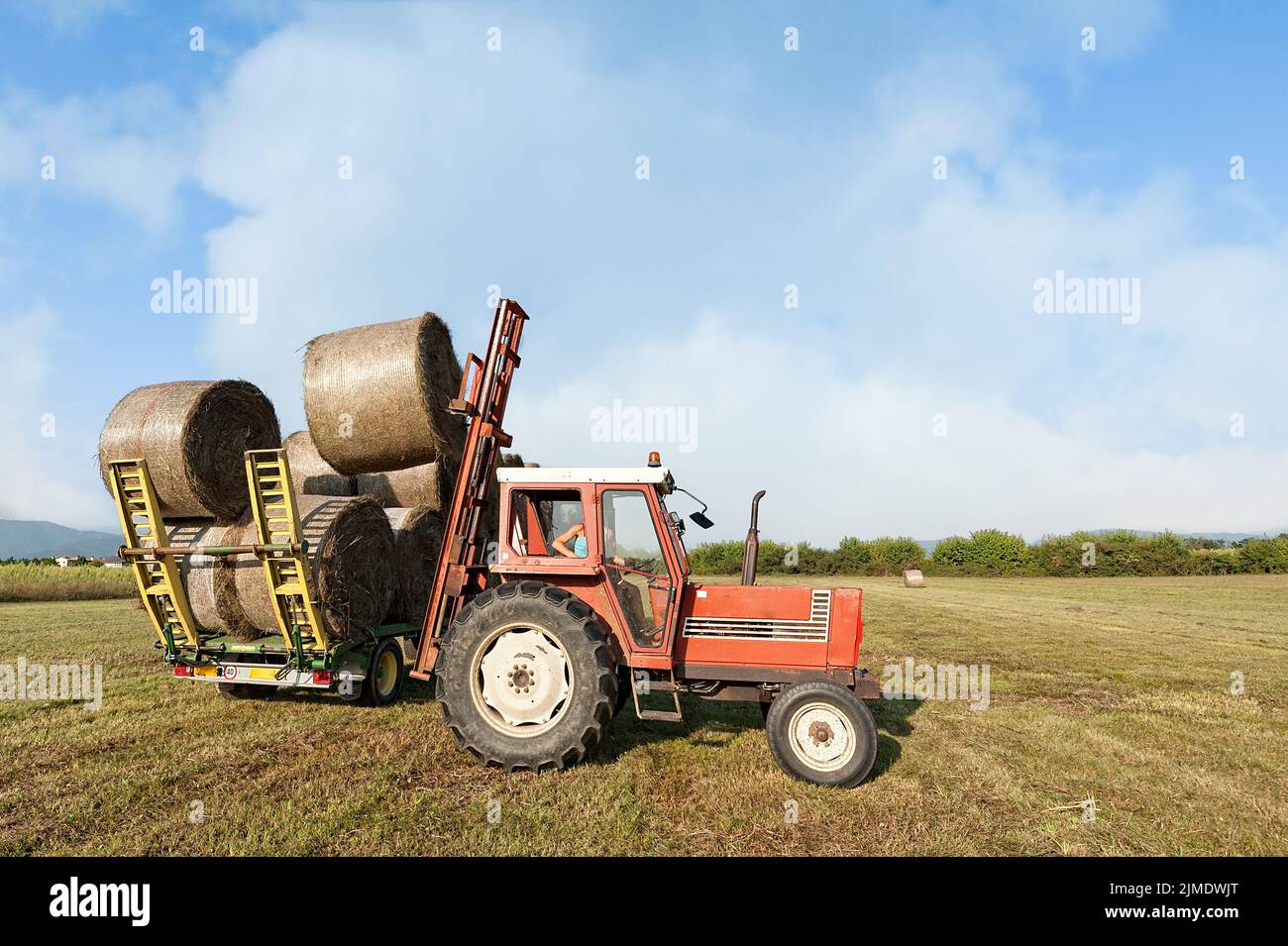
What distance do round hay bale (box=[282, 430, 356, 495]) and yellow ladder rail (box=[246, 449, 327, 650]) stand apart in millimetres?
2385

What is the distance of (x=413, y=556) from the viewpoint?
8258mm

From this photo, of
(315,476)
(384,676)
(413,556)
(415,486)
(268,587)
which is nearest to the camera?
(268,587)

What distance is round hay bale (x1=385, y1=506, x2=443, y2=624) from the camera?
8.02 metres

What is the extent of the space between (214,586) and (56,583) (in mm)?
22399

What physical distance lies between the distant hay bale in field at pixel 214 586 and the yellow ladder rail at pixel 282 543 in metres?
0.58

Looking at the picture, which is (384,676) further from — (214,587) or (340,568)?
(214,587)

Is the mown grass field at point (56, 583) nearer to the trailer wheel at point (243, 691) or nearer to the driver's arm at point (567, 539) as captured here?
the trailer wheel at point (243, 691)

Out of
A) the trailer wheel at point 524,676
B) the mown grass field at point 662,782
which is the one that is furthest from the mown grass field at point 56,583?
the trailer wheel at point 524,676

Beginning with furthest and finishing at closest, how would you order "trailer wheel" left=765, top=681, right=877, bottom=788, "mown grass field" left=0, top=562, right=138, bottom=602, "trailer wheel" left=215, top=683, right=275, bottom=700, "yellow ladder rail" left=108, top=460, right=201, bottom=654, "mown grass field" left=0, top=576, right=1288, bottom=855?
"mown grass field" left=0, top=562, right=138, bottom=602, "trailer wheel" left=215, top=683, right=275, bottom=700, "yellow ladder rail" left=108, top=460, right=201, bottom=654, "trailer wheel" left=765, top=681, right=877, bottom=788, "mown grass field" left=0, top=576, right=1288, bottom=855

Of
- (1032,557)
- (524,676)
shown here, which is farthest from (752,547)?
(1032,557)

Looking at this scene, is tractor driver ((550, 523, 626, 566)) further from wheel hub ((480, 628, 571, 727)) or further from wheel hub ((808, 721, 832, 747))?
wheel hub ((808, 721, 832, 747))

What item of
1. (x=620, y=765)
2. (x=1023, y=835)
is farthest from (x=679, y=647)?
(x=1023, y=835)

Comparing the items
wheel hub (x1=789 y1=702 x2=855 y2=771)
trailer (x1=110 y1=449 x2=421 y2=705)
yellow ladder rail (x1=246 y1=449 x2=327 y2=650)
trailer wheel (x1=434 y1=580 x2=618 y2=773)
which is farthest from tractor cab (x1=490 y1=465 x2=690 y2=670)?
trailer (x1=110 y1=449 x2=421 y2=705)
